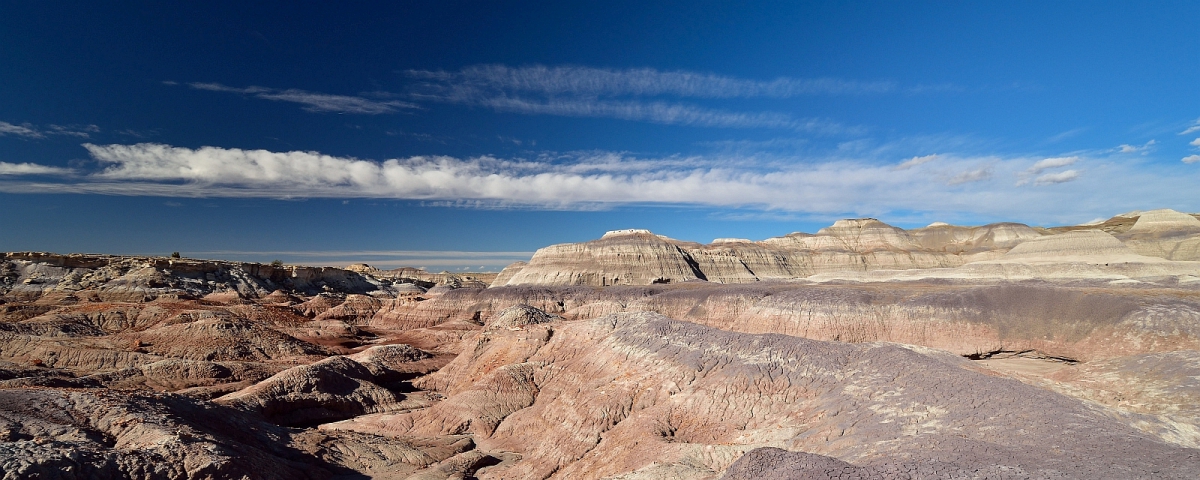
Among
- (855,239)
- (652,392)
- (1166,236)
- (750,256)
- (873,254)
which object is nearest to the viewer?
(652,392)

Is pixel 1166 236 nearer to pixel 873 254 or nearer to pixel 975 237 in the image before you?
pixel 975 237

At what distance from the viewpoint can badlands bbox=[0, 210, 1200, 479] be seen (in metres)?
8.80

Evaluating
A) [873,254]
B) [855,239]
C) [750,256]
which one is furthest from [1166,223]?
[750,256]

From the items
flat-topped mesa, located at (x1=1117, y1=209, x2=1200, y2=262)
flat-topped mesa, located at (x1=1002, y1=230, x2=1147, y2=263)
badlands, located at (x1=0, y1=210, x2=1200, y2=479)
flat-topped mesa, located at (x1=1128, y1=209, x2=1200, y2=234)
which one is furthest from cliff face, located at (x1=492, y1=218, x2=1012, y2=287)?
badlands, located at (x1=0, y1=210, x2=1200, y2=479)

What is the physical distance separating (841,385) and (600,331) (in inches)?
349

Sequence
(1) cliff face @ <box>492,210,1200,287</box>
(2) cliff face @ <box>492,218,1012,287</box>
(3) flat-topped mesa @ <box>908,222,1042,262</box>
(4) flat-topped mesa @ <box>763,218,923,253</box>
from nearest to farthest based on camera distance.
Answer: (1) cliff face @ <box>492,210,1200,287</box> < (2) cliff face @ <box>492,218,1012,287</box> < (3) flat-topped mesa @ <box>908,222,1042,262</box> < (4) flat-topped mesa @ <box>763,218,923,253</box>

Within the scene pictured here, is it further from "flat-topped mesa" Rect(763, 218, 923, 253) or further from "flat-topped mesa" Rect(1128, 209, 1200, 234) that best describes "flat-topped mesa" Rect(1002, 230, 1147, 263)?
"flat-topped mesa" Rect(763, 218, 923, 253)

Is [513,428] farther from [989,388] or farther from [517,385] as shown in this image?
[989,388]

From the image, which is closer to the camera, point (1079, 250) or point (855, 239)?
point (1079, 250)

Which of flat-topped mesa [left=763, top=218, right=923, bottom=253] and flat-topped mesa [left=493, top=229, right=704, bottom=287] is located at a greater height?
flat-topped mesa [left=763, top=218, right=923, bottom=253]

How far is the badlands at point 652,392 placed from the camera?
8797 mm

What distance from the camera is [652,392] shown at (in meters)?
14.3

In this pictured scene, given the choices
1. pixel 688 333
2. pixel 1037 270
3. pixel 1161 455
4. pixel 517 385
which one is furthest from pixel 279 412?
pixel 1037 270

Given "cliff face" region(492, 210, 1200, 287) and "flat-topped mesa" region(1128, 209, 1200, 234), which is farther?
"flat-topped mesa" region(1128, 209, 1200, 234)
